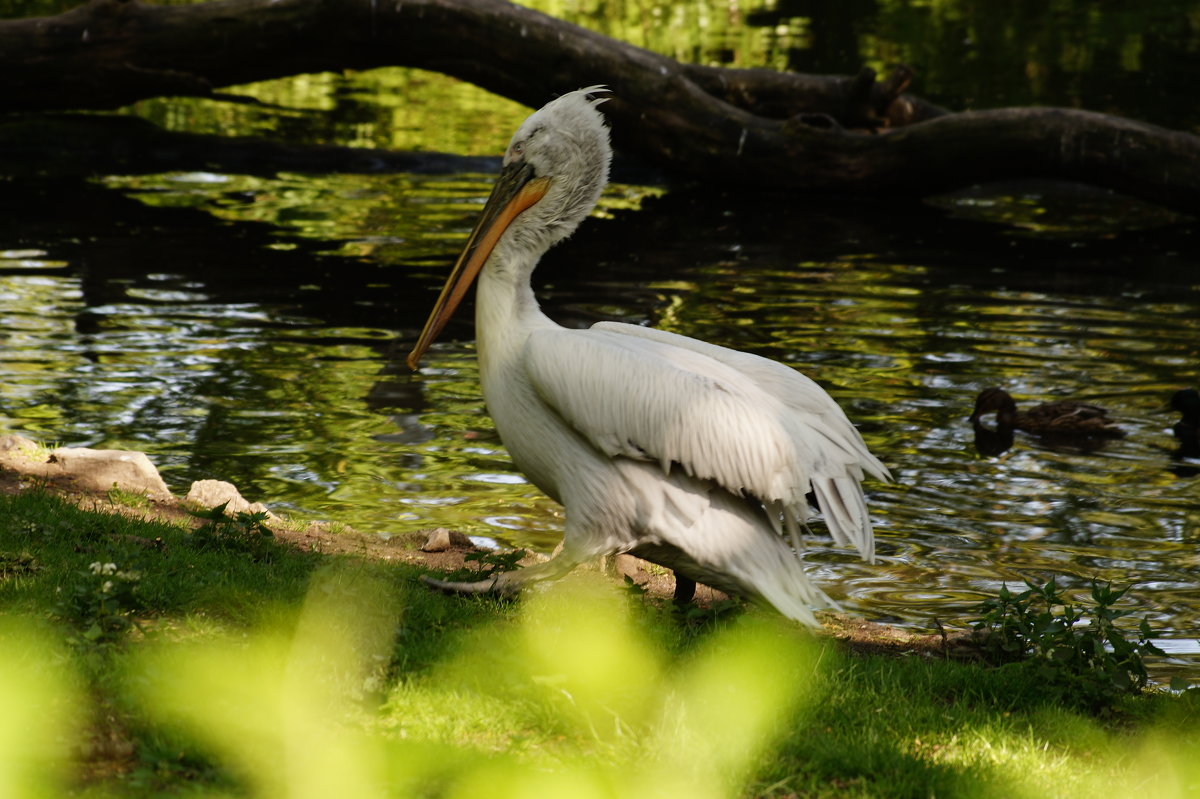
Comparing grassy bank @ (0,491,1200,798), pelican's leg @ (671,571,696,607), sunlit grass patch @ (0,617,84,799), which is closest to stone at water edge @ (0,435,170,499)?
grassy bank @ (0,491,1200,798)

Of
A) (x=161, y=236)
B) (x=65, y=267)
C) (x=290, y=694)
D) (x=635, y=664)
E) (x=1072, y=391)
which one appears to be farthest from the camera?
(x=161, y=236)

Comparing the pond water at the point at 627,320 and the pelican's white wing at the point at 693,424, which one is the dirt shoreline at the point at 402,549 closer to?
the pond water at the point at 627,320

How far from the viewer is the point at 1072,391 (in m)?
7.75

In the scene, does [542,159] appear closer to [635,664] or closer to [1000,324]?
[635,664]

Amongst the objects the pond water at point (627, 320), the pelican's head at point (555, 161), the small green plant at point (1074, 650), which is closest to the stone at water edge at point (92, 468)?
the pond water at point (627, 320)

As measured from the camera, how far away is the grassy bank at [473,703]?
282 centimetres

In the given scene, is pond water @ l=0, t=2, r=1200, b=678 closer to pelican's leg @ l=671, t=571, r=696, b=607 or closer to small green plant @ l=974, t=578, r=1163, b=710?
small green plant @ l=974, t=578, r=1163, b=710

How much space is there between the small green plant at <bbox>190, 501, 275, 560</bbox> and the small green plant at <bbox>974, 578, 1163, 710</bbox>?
7.13 feet

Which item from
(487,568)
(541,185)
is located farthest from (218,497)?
(541,185)

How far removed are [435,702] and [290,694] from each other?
0.33 meters

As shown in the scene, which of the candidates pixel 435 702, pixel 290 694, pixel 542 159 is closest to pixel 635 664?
pixel 435 702

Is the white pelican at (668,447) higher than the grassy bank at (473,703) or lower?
higher

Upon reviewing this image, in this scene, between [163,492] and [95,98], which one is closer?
[163,492]

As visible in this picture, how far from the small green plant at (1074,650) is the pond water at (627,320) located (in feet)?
2.69
